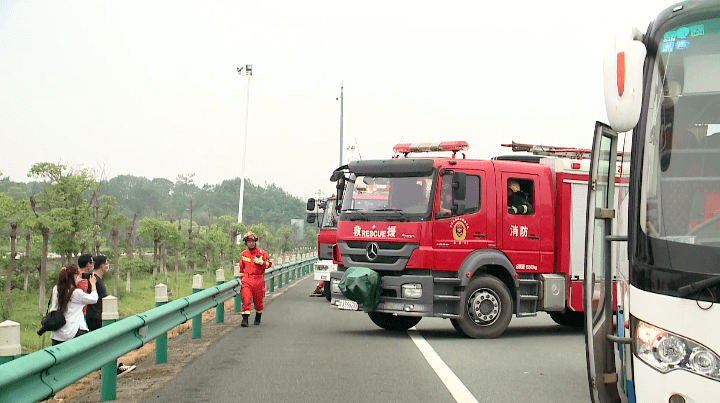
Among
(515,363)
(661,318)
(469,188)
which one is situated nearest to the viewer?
(661,318)

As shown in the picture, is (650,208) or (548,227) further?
(548,227)

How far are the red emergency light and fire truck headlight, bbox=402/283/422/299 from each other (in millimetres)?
2394

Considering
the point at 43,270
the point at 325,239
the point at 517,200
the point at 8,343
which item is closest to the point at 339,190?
the point at 517,200

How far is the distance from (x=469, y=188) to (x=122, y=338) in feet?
21.6

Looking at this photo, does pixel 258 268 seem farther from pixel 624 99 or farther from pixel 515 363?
pixel 624 99

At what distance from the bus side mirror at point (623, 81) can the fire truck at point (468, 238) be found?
7682mm

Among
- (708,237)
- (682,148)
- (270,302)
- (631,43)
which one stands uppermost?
(631,43)

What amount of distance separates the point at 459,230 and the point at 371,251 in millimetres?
1383

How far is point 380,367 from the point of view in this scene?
32.2 feet

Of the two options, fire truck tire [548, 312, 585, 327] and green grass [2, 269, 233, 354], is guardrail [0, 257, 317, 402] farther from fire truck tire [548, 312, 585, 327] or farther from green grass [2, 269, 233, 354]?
green grass [2, 269, 233, 354]

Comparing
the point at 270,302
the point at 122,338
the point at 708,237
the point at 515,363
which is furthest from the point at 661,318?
the point at 270,302

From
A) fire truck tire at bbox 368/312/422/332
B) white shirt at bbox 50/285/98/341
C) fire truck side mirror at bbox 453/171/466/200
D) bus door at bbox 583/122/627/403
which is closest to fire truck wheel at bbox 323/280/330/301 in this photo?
fire truck tire at bbox 368/312/422/332

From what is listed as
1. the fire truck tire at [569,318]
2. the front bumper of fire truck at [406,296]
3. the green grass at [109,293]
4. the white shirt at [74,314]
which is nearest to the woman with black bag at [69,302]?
the white shirt at [74,314]

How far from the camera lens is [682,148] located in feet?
16.6
